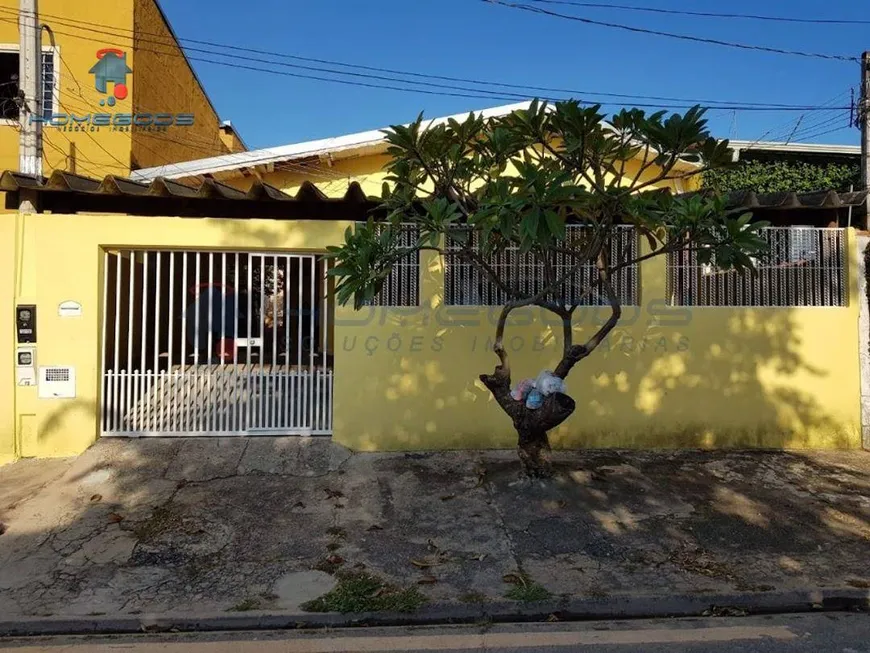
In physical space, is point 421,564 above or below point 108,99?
below

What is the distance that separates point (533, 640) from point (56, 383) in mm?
5258

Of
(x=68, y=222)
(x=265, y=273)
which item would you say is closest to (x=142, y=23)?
(x=68, y=222)

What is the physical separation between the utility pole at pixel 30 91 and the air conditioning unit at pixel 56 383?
3.09m

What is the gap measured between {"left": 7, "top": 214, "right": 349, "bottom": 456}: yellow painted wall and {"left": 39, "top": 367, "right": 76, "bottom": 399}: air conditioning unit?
0.05m

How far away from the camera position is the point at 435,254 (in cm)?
653

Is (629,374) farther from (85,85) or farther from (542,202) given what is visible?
(85,85)

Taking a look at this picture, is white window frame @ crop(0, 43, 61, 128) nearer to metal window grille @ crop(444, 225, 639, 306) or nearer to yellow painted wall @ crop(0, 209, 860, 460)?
yellow painted wall @ crop(0, 209, 860, 460)

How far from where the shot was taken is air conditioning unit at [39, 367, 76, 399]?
6.07 metres

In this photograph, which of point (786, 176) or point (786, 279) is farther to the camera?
point (786, 176)

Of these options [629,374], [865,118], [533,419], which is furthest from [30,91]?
[865,118]

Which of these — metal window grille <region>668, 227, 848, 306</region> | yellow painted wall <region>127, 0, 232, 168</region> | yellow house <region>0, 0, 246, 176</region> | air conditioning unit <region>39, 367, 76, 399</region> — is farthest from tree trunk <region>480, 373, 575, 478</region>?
yellow painted wall <region>127, 0, 232, 168</region>

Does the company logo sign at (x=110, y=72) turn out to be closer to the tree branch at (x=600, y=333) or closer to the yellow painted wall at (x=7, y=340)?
the yellow painted wall at (x=7, y=340)

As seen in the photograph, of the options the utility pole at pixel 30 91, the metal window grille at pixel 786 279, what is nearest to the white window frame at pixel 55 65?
the utility pole at pixel 30 91

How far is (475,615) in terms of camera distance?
361 cm
